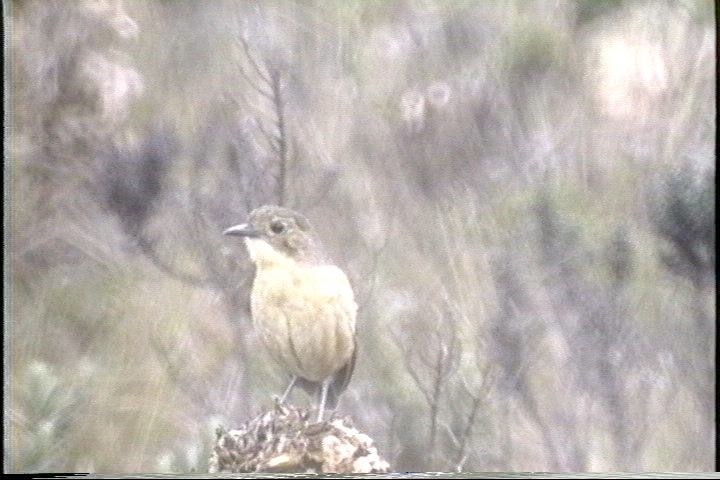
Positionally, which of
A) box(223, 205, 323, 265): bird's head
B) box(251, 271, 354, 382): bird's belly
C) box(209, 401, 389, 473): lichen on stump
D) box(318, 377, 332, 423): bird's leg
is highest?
box(223, 205, 323, 265): bird's head

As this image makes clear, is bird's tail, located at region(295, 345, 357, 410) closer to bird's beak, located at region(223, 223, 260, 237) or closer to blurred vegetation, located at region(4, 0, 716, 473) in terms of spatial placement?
blurred vegetation, located at region(4, 0, 716, 473)

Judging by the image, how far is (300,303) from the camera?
201cm

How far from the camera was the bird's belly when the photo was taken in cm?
201

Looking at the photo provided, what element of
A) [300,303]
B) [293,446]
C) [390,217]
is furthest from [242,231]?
[293,446]

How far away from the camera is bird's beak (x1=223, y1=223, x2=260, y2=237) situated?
2.04m

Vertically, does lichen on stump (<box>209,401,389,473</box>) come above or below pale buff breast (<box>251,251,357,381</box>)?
below

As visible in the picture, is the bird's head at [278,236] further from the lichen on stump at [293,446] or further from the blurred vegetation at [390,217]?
the lichen on stump at [293,446]

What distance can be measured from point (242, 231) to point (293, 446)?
1.31 ft

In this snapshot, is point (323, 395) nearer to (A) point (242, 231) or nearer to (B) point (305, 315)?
(B) point (305, 315)

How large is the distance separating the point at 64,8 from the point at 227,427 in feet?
2.72

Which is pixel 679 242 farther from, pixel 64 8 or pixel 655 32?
pixel 64 8

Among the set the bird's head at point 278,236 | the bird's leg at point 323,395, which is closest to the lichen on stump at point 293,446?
the bird's leg at point 323,395

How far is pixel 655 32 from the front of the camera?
2.11 metres

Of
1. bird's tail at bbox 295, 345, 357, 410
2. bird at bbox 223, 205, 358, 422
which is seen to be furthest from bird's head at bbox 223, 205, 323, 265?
bird's tail at bbox 295, 345, 357, 410
